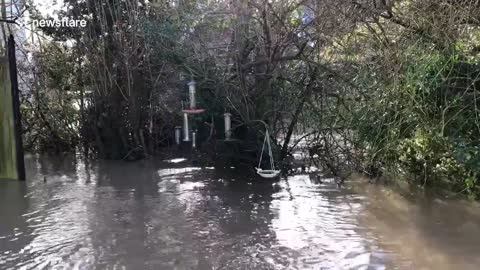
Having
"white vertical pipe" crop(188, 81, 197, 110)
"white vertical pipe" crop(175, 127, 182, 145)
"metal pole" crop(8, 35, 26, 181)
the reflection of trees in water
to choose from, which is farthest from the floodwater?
"white vertical pipe" crop(175, 127, 182, 145)

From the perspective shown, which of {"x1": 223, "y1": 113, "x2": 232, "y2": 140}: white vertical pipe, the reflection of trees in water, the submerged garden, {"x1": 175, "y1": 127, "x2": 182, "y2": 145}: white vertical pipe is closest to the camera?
the reflection of trees in water

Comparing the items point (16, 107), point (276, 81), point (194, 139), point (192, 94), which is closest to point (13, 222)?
point (16, 107)

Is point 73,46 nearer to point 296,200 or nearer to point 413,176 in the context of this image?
point 296,200

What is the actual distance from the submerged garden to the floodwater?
75cm

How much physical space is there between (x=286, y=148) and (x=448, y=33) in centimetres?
347

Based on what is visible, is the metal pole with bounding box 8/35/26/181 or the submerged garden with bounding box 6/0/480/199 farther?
the metal pole with bounding box 8/35/26/181

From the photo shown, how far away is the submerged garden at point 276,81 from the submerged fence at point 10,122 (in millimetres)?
1935

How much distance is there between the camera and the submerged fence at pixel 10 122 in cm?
800

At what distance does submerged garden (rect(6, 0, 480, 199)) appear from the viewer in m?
6.02

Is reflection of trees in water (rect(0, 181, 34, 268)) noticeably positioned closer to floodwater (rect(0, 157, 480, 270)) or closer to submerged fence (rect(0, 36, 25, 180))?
floodwater (rect(0, 157, 480, 270))

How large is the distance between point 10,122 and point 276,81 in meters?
4.36

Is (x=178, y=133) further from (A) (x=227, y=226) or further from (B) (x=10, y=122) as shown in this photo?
(A) (x=227, y=226)

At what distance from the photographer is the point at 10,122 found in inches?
324

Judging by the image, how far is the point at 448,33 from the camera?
19.3 feet
